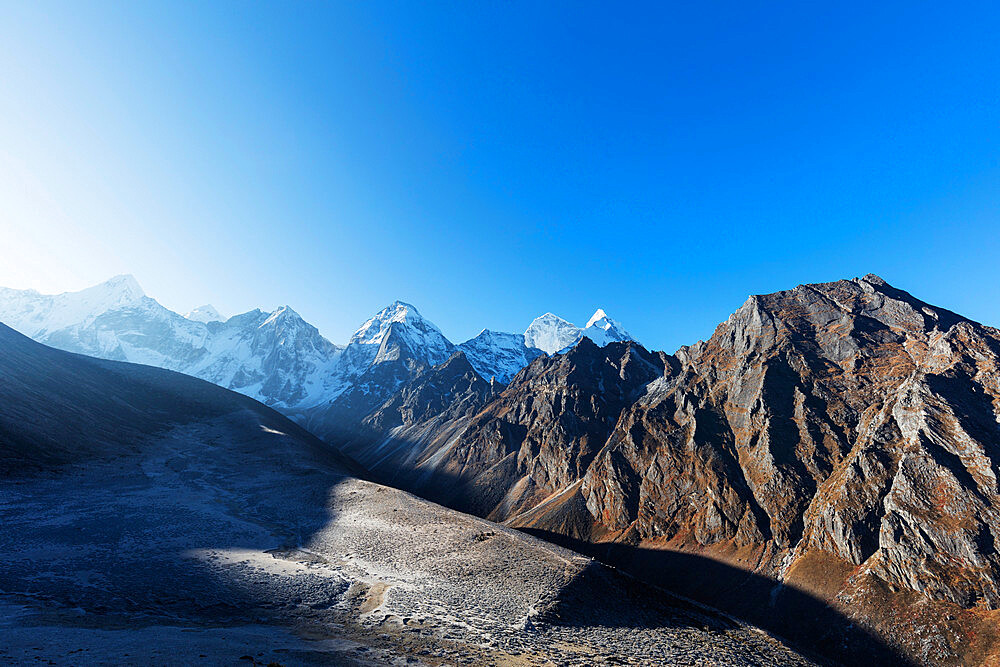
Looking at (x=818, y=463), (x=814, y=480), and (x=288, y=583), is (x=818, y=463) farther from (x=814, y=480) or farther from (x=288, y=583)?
(x=288, y=583)

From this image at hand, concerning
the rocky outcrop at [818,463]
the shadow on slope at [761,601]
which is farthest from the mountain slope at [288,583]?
the rocky outcrop at [818,463]

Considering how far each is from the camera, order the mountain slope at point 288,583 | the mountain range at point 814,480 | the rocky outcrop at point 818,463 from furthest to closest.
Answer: the rocky outcrop at point 818,463, the mountain range at point 814,480, the mountain slope at point 288,583

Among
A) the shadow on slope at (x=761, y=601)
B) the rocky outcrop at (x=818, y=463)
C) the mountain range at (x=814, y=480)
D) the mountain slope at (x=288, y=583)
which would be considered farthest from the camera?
the rocky outcrop at (x=818, y=463)

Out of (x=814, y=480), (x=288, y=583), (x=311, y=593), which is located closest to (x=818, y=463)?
(x=814, y=480)

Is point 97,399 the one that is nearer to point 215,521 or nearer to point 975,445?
point 215,521

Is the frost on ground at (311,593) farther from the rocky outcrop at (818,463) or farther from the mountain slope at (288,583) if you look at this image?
the rocky outcrop at (818,463)

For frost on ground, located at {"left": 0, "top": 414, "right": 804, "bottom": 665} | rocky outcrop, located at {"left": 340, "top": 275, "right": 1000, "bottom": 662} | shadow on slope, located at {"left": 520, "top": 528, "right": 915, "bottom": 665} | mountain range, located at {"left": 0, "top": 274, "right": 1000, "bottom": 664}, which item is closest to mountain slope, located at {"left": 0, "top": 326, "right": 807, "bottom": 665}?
frost on ground, located at {"left": 0, "top": 414, "right": 804, "bottom": 665}
